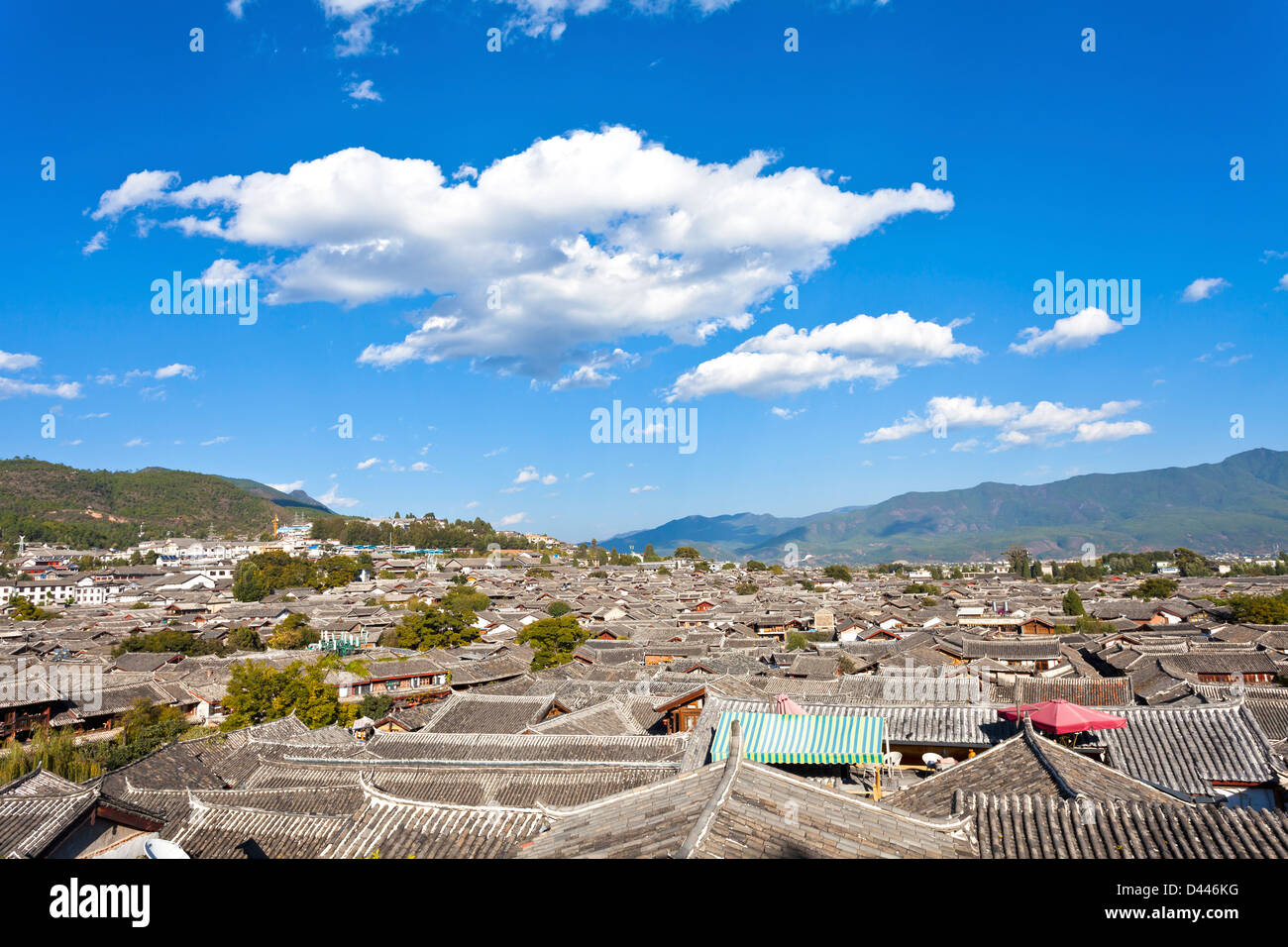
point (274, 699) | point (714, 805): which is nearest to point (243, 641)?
point (274, 699)

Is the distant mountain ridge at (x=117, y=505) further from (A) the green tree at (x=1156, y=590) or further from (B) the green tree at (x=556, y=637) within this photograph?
(A) the green tree at (x=1156, y=590)

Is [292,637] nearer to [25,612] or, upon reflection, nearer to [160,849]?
[25,612]

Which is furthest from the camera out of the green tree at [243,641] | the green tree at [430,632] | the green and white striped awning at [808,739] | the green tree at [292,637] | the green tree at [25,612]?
the green tree at [25,612]

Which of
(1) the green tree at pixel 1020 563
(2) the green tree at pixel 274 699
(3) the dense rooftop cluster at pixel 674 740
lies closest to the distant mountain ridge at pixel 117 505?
(3) the dense rooftop cluster at pixel 674 740

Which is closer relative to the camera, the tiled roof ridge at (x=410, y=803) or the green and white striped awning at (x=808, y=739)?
the tiled roof ridge at (x=410, y=803)
